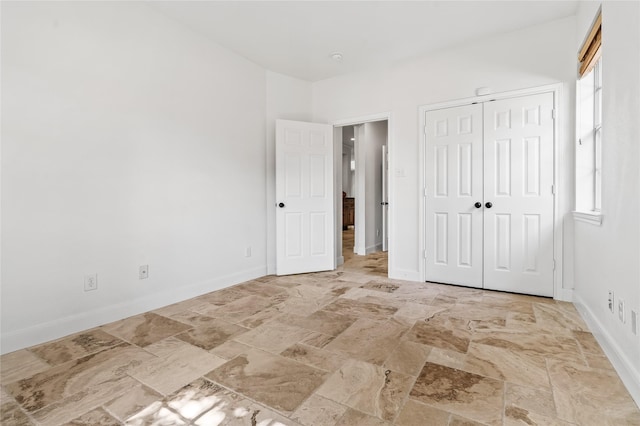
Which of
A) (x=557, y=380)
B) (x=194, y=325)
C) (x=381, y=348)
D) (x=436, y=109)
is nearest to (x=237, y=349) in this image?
(x=194, y=325)

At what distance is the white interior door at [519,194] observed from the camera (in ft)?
10.2

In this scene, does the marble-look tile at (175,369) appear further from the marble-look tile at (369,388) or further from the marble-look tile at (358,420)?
the marble-look tile at (358,420)

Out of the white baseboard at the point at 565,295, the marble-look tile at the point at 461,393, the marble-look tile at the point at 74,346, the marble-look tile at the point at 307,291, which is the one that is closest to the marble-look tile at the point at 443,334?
the marble-look tile at the point at 461,393

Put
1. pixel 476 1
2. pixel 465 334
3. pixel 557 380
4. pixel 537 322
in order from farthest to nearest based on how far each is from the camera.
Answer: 1. pixel 476 1
2. pixel 537 322
3. pixel 465 334
4. pixel 557 380

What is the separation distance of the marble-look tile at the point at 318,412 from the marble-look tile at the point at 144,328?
1342 mm

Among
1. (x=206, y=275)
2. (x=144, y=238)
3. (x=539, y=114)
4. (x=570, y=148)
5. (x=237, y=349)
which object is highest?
(x=539, y=114)

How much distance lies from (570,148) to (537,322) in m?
1.70

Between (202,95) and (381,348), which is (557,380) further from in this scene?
(202,95)

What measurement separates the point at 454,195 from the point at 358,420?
280 cm

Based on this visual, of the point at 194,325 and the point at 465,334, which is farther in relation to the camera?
the point at 194,325

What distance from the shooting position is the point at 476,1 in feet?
9.05

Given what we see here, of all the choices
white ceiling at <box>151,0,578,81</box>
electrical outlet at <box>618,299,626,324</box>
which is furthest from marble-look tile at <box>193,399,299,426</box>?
white ceiling at <box>151,0,578,81</box>

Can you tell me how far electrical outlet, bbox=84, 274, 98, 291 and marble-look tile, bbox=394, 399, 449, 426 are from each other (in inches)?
95.8

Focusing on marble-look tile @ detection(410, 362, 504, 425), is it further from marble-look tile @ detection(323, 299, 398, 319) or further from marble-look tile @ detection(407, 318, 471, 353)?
marble-look tile @ detection(323, 299, 398, 319)
